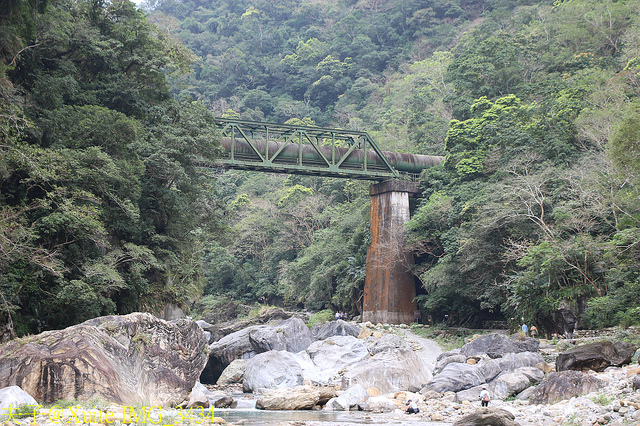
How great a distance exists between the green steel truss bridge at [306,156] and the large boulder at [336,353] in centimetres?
1220

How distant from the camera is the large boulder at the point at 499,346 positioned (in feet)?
57.3

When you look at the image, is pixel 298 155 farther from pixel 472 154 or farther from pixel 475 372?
pixel 475 372

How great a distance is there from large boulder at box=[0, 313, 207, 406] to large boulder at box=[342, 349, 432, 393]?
16.0 ft

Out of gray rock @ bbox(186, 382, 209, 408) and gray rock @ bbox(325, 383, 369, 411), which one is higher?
gray rock @ bbox(186, 382, 209, 408)

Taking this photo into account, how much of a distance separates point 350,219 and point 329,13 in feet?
196

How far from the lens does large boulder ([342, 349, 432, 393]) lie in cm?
1624

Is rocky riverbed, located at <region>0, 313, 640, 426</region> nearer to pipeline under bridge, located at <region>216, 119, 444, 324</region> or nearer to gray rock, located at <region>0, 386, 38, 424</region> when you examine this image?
gray rock, located at <region>0, 386, 38, 424</region>

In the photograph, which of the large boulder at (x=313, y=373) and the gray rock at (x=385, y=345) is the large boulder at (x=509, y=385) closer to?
the large boulder at (x=313, y=373)

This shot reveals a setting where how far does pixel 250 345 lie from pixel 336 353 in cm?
404

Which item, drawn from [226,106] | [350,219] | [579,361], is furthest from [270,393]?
[226,106]

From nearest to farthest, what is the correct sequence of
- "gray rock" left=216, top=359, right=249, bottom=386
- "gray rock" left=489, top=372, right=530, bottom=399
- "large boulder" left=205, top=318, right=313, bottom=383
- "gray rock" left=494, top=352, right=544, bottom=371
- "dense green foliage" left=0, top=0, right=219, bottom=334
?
"gray rock" left=489, top=372, right=530, bottom=399
"gray rock" left=494, top=352, right=544, bottom=371
"dense green foliage" left=0, top=0, right=219, bottom=334
"gray rock" left=216, top=359, right=249, bottom=386
"large boulder" left=205, top=318, right=313, bottom=383

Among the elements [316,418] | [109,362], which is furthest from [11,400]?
[316,418]

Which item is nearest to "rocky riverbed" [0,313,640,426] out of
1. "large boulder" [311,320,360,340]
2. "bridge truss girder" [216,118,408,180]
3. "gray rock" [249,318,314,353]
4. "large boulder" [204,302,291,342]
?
"gray rock" [249,318,314,353]

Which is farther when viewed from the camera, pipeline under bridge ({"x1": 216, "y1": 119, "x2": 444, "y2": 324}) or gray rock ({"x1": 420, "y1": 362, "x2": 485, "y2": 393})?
pipeline under bridge ({"x1": 216, "y1": 119, "x2": 444, "y2": 324})
